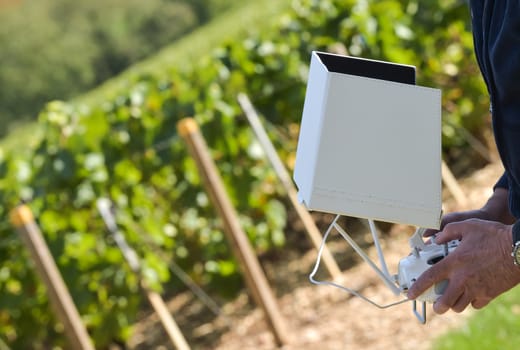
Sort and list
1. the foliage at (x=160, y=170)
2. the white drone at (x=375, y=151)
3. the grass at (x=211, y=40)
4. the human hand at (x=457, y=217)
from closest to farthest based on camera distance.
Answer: the white drone at (x=375, y=151)
the human hand at (x=457, y=217)
the foliage at (x=160, y=170)
the grass at (x=211, y=40)

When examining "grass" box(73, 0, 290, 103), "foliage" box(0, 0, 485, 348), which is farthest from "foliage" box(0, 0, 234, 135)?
"foliage" box(0, 0, 485, 348)

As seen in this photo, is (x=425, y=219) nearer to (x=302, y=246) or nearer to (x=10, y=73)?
(x=302, y=246)

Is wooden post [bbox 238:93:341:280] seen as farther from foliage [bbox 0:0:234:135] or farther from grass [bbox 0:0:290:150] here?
foliage [bbox 0:0:234:135]

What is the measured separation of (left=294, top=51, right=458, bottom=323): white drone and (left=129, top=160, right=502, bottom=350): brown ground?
247cm

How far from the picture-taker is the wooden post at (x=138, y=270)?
4777 millimetres

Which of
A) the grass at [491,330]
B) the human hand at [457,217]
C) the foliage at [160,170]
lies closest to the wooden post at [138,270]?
the foliage at [160,170]

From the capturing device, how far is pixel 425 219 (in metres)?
1.78

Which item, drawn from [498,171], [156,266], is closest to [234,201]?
[156,266]

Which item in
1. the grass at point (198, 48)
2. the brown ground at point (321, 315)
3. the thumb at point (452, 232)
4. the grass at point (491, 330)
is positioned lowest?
the grass at point (198, 48)

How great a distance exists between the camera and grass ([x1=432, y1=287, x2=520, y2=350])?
373 cm

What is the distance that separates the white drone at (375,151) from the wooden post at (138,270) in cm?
312

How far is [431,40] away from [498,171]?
3.45 ft

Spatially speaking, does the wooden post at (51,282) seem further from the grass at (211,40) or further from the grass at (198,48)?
the grass at (211,40)

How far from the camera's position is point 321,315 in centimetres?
487
